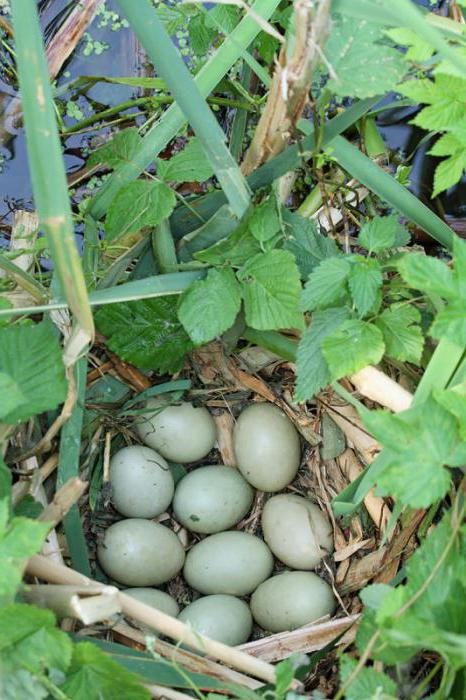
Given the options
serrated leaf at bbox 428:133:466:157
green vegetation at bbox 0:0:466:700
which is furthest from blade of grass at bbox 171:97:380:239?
serrated leaf at bbox 428:133:466:157

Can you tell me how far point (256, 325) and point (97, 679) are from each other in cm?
54

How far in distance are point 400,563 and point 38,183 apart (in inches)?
33.1

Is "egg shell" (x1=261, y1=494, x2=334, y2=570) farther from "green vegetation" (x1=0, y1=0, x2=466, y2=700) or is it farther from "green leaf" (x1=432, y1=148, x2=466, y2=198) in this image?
"green leaf" (x1=432, y1=148, x2=466, y2=198)

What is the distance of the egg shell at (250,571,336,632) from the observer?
4.43 ft

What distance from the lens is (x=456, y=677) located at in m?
1.00

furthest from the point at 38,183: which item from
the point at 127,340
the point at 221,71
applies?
the point at 127,340

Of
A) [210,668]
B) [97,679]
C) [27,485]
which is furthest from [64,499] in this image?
[210,668]

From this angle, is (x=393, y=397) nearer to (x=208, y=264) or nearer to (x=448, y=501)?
(x=448, y=501)

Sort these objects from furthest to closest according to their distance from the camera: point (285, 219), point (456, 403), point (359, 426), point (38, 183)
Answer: point (359, 426), point (285, 219), point (456, 403), point (38, 183)

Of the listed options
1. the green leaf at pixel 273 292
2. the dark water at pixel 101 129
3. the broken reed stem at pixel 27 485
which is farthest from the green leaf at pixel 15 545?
the dark water at pixel 101 129

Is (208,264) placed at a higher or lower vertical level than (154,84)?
lower

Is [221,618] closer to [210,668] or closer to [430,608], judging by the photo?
[210,668]

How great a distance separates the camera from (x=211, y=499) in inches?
56.5

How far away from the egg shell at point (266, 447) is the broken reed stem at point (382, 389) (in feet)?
0.78
